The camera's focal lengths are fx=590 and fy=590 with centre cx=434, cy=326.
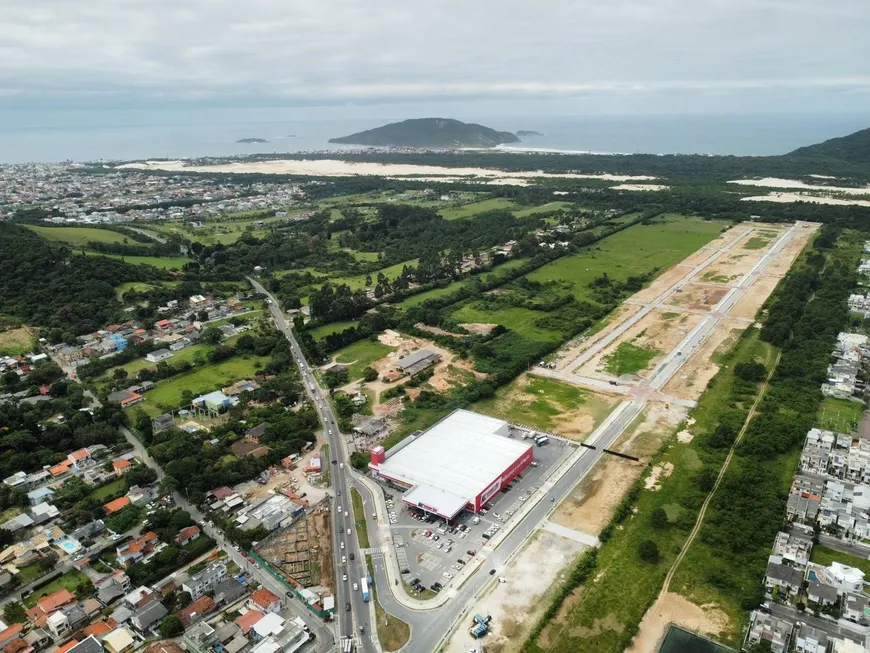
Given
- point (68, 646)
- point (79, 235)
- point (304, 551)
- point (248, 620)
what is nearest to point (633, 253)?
point (304, 551)

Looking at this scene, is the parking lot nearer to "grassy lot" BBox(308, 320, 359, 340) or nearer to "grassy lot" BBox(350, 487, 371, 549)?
"grassy lot" BBox(350, 487, 371, 549)

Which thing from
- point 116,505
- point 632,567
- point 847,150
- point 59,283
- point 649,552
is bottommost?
point 116,505

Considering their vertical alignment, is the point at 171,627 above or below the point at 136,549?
below

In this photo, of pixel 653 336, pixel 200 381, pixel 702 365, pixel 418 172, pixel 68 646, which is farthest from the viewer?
pixel 418 172

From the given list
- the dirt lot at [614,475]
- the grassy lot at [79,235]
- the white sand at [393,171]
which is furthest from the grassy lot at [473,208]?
the dirt lot at [614,475]

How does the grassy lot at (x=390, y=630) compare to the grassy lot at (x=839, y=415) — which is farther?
the grassy lot at (x=839, y=415)

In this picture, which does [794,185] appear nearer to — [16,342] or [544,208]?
[544,208]

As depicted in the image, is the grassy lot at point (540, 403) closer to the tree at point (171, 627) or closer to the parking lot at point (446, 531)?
the parking lot at point (446, 531)
